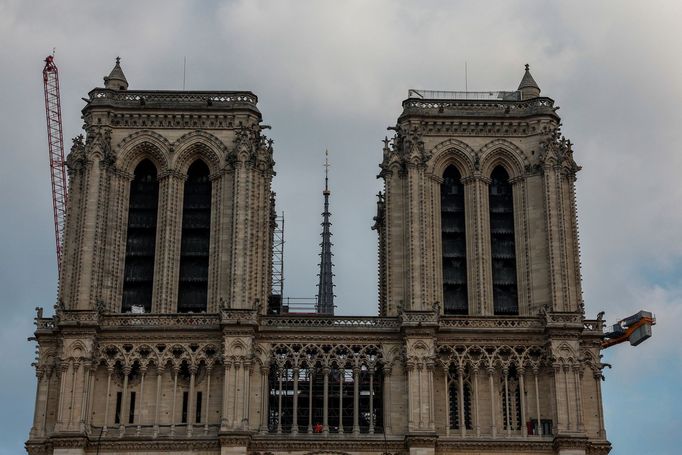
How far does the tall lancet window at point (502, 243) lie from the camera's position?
77562 millimetres

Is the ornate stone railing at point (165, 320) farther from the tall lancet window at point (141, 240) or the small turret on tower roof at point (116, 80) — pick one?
the small turret on tower roof at point (116, 80)

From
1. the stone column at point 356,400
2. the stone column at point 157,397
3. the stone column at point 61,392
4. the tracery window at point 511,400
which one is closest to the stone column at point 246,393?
the stone column at point 157,397

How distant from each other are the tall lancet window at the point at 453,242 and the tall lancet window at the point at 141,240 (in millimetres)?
15494

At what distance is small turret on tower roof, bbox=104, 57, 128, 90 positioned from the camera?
8194 cm

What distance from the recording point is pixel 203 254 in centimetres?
7775

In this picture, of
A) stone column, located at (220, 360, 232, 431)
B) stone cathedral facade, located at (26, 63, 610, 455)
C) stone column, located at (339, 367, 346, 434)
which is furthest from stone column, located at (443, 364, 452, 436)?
stone column, located at (220, 360, 232, 431)

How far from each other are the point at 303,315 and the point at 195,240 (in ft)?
23.4

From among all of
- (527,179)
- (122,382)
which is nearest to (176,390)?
(122,382)

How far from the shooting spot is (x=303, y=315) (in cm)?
7688

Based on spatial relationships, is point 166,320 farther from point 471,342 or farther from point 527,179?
point 527,179

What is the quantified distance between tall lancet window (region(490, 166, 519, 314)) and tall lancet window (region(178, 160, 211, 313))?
50.2 ft

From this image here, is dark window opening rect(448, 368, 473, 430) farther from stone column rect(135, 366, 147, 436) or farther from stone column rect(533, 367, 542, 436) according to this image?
stone column rect(135, 366, 147, 436)

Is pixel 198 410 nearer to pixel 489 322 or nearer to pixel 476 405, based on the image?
pixel 476 405

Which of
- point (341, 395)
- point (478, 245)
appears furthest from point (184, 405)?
point (478, 245)
